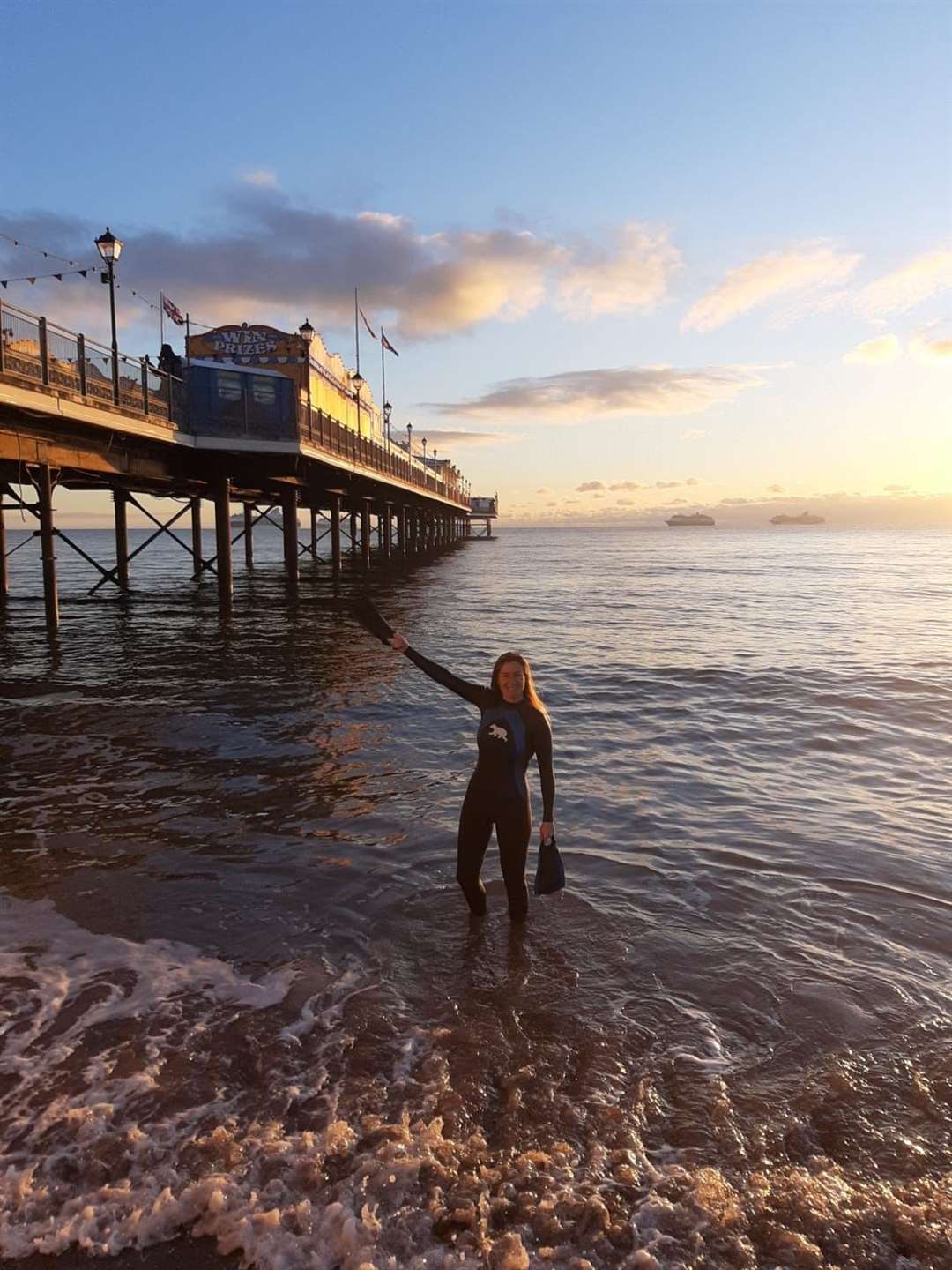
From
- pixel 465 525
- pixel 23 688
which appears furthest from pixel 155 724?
pixel 465 525

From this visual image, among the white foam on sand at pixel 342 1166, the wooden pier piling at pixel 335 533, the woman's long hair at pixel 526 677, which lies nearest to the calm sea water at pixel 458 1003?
the white foam on sand at pixel 342 1166

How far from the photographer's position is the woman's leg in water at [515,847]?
17.9 ft

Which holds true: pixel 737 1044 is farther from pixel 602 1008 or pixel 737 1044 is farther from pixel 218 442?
pixel 218 442

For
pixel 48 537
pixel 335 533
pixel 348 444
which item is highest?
pixel 348 444

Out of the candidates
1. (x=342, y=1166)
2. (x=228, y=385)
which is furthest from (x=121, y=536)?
(x=342, y=1166)

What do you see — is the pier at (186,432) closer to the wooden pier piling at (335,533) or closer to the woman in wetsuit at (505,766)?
the wooden pier piling at (335,533)

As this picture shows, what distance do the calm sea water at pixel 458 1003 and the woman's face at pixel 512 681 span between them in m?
1.66

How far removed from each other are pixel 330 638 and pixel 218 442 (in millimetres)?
5810

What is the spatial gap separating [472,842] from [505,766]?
59cm

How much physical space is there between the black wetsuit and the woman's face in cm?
6

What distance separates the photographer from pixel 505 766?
17.6 feet

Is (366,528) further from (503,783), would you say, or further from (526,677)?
(503,783)

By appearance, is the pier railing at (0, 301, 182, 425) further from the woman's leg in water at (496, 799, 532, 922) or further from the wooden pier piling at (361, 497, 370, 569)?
the wooden pier piling at (361, 497, 370, 569)

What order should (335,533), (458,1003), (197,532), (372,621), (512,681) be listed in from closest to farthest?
(458,1003) < (512,681) < (372,621) < (335,533) < (197,532)
